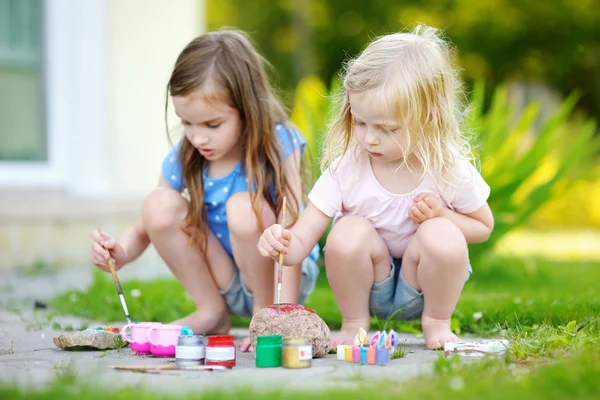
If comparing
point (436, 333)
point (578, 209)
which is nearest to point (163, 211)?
point (436, 333)

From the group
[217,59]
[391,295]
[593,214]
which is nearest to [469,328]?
[391,295]

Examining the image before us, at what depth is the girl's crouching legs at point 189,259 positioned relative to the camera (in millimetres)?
Answer: 2998

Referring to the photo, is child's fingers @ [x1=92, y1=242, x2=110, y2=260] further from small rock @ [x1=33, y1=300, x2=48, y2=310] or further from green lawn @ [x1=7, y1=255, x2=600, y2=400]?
small rock @ [x1=33, y1=300, x2=48, y2=310]

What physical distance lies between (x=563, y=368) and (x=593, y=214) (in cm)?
1062

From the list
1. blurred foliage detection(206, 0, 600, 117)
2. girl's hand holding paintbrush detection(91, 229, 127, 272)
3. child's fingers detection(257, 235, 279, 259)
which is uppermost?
blurred foliage detection(206, 0, 600, 117)

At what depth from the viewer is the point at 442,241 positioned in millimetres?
2633

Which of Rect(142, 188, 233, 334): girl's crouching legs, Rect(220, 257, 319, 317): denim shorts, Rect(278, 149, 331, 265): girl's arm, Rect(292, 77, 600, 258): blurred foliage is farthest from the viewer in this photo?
Rect(292, 77, 600, 258): blurred foliage

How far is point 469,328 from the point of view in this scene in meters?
3.07

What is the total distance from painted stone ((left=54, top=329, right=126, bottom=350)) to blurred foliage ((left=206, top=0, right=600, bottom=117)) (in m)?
15.0

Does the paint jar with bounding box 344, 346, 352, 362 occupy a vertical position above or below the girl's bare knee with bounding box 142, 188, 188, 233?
below

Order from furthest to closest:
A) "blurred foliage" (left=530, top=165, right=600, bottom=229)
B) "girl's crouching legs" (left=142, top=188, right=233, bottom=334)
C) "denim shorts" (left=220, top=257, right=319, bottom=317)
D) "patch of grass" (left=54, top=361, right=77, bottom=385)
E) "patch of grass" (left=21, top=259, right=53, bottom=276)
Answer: "blurred foliage" (left=530, top=165, right=600, bottom=229), "patch of grass" (left=21, top=259, right=53, bottom=276), "denim shorts" (left=220, top=257, right=319, bottom=317), "girl's crouching legs" (left=142, top=188, right=233, bottom=334), "patch of grass" (left=54, top=361, right=77, bottom=385)

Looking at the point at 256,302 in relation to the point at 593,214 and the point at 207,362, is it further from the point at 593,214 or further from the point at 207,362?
the point at 593,214

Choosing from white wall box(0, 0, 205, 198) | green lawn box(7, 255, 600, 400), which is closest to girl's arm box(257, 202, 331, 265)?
green lawn box(7, 255, 600, 400)

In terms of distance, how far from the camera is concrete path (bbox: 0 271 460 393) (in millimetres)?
1998
